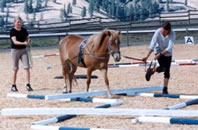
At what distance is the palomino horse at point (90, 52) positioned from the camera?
43.1 feet

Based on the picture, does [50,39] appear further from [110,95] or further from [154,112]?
[154,112]

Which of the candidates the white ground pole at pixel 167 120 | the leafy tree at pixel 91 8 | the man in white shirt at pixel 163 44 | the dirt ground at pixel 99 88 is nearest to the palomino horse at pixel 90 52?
the dirt ground at pixel 99 88

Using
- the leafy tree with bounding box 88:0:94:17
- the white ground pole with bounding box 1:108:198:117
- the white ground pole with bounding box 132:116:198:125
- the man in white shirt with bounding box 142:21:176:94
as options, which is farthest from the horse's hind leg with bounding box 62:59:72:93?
the leafy tree with bounding box 88:0:94:17

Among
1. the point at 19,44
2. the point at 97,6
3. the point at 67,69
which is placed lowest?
the point at 97,6

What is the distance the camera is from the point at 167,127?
385 inches

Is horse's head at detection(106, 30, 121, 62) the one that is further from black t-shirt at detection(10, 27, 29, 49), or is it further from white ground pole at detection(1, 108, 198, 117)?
black t-shirt at detection(10, 27, 29, 49)

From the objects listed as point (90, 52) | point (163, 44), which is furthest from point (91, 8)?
point (163, 44)

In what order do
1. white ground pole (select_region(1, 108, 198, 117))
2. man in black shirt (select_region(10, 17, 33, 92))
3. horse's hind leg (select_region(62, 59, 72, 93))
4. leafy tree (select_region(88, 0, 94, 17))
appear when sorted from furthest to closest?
leafy tree (select_region(88, 0, 94, 17)), man in black shirt (select_region(10, 17, 33, 92)), horse's hind leg (select_region(62, 59, 72, 93)), white ground pole (select_region(1, 108, 198, 117))

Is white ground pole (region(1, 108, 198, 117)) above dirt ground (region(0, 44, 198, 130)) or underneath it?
above

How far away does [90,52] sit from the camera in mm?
13750

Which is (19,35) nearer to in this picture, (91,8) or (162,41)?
(162,41)

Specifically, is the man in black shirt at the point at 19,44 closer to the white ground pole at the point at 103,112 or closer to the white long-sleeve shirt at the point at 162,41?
the white long-sleeve shirt at the point at 162,41

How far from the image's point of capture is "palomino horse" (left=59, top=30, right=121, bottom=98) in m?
13.1

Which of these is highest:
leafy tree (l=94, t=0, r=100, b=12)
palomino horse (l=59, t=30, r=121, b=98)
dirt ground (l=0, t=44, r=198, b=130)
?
palomino horse (l=59, t=30, r=121, b=98)
